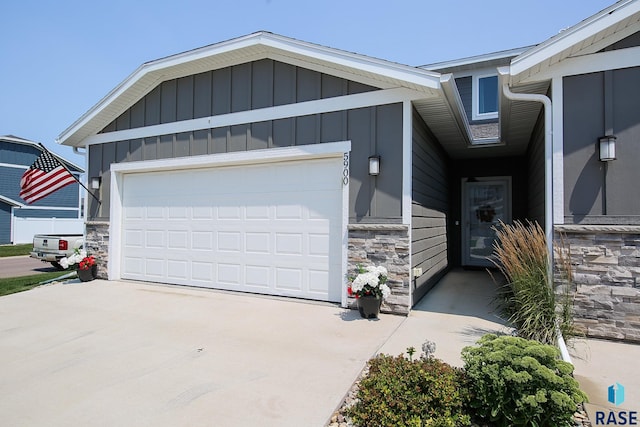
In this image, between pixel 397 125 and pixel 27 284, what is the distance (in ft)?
25.7

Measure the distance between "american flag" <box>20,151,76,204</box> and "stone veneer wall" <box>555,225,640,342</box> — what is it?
8.36 m

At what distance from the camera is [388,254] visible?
15.9ft

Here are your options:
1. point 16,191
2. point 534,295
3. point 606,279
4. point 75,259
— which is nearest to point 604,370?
point 534,295

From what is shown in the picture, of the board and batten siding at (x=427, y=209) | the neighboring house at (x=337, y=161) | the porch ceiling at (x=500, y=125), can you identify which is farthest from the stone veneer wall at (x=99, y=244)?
the porch ceiling at (x=500, y=125)

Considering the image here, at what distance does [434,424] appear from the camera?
212 centimetres

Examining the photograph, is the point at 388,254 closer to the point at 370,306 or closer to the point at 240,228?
the point at 370,306

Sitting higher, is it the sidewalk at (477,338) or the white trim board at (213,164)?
the white trim board at (213,164)

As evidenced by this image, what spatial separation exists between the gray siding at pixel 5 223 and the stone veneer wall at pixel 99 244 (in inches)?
614

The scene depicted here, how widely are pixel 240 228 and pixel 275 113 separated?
6.43 ft

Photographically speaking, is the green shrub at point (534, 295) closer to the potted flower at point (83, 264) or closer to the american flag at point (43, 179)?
the potted flower at point (83, 264)

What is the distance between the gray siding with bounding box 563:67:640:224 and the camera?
380 cm

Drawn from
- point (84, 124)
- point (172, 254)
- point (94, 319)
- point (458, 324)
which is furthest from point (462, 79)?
point (94, 319)

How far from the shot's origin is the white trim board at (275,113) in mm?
4883

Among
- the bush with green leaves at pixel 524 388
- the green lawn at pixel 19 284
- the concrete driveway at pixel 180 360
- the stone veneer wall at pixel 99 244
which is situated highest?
the stone veneer wall at pixel 99 244
